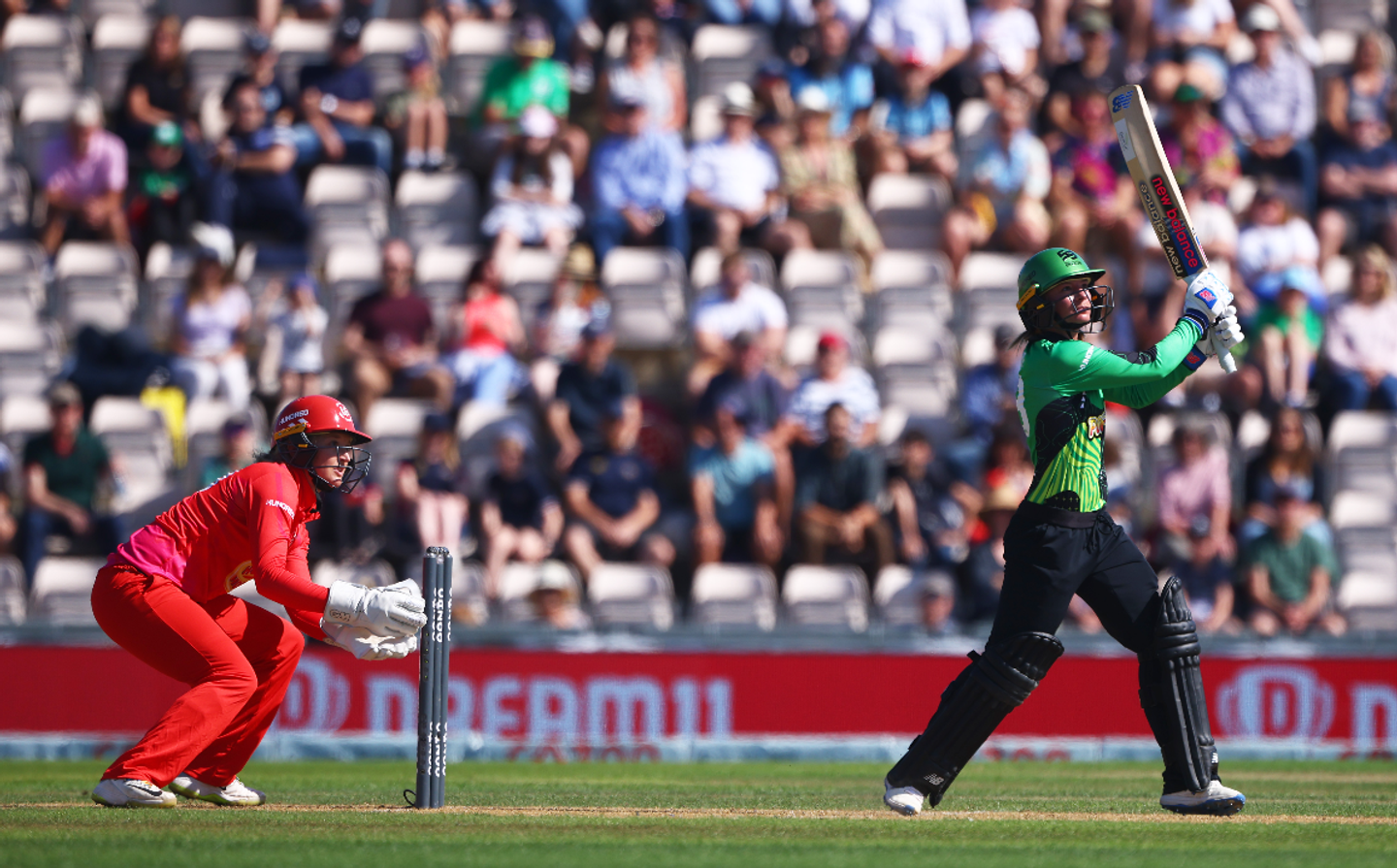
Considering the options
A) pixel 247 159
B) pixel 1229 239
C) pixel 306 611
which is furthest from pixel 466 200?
pixel 306 611

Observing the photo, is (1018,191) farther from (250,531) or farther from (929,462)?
(250,531)

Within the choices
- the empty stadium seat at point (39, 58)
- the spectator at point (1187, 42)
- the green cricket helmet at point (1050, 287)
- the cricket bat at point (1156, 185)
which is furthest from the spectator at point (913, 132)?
the green cricket helmet at point (1050, 287)

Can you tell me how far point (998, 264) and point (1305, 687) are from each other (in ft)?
16.6

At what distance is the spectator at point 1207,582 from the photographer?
13.5 metres

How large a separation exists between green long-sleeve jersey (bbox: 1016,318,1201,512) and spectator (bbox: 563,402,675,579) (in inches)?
262

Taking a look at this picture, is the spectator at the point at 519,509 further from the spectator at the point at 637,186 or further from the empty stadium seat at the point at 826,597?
the spectator at the point at 637,186

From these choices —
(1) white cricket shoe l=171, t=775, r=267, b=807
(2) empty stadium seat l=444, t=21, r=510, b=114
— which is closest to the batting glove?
(1) white cricket shoe l=171, t=775, r=267, b=807

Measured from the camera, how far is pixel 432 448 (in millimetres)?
13609

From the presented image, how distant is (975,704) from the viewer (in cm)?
717

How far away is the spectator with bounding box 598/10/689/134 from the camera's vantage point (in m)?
16.3

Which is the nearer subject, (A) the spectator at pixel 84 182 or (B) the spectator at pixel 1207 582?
(B) the spectator at pixel 1207 582

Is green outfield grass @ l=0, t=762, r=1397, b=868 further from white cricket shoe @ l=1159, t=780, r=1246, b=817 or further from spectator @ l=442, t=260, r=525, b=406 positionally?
spectator @ l=442, t=260, r=525, b=406

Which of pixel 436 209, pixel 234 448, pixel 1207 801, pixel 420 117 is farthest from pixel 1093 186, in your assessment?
pixel 1207 801

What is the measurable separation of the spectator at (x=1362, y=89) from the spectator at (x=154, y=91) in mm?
10888
